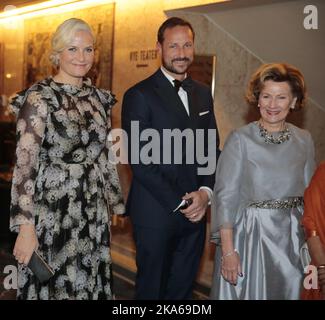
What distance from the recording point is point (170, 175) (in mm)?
3096

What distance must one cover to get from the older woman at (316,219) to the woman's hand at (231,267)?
357 millimetres

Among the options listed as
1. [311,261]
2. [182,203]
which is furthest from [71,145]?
[311,261]

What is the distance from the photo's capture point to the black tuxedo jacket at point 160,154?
304cm

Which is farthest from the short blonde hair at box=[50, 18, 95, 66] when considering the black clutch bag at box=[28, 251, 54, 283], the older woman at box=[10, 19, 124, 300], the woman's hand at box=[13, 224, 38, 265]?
the black clutch bag at box=[28, 251, 54, 283]

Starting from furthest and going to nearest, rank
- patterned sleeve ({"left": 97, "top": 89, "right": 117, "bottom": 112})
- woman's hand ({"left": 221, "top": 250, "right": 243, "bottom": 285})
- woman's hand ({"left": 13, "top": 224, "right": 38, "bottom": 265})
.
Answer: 1. patterned sleeve ({"left": 97, "top": 89, "right": 117, "bottom": 112})
2. woman's hand ({"left": 221, "top": 250, "right": 243, "bottom": 285})
3. woman's hand ({"left": 13, "top": 224, "right": 38, "bottom": 265})

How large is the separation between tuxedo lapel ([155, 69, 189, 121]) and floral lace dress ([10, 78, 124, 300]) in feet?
1.12

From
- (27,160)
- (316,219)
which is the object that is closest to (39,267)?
(27,160)

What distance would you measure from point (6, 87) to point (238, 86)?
193 inches

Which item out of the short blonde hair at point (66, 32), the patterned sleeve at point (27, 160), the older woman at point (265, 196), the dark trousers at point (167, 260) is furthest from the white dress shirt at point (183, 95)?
the patterned sleeve at point (27, 160)

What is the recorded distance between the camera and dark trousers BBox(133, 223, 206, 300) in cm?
313

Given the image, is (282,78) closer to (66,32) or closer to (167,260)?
(66,32)

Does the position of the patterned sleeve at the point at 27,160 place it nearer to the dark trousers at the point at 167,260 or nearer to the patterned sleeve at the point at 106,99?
the patterned sleeve at the point at 106,99

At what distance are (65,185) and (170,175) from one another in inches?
23.9

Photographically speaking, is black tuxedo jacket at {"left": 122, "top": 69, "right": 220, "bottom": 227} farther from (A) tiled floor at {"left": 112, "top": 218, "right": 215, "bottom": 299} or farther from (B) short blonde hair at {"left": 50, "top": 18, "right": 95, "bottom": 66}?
(A) tiled floor at {"left": 112, "top": 218, "right": 215, "bottom": 299}
